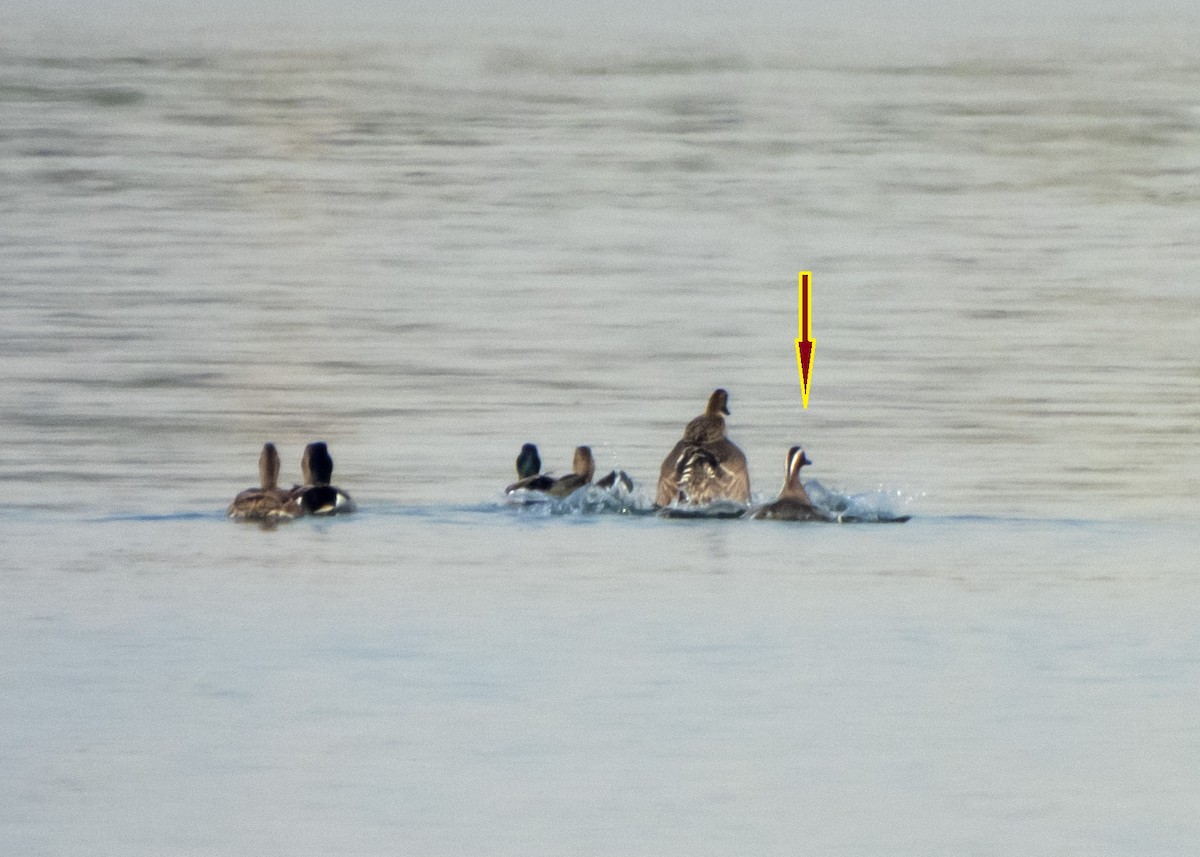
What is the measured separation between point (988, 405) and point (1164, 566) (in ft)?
17.9

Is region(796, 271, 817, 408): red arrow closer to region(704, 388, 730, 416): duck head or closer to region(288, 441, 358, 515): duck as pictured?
region(704, 388, 730, 416): duck head

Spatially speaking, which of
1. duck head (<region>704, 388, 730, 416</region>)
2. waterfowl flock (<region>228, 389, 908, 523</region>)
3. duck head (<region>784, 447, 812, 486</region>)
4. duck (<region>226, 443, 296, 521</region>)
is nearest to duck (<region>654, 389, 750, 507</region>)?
waterfowl flock (<region>228, 389, 908, 523</region>)

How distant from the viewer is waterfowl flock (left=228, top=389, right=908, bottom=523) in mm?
12922

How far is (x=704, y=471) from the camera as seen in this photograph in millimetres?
13352

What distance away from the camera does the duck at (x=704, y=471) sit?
1322 centimetres

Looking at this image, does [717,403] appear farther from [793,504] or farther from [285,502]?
[285,502]

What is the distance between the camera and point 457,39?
52.7 meters

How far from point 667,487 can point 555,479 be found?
0.60 metres

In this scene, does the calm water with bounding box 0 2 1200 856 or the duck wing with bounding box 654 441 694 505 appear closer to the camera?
the calm water with bounding box 0 2 1200 856

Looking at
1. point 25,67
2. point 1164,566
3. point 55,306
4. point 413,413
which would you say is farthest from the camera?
point 25,67

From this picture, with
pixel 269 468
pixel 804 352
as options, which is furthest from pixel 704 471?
pixel 804 352

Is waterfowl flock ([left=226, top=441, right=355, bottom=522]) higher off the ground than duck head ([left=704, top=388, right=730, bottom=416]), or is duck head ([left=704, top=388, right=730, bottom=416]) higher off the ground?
duck head ([left=704, top=388, right=730, bottom=416])

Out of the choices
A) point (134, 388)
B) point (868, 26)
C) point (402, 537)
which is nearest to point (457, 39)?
point (868, 26)

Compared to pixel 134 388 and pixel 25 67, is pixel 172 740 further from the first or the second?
pixel 25 67
